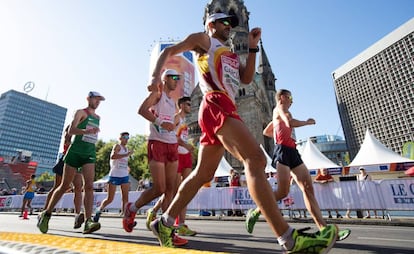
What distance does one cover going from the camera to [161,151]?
3.60 metres

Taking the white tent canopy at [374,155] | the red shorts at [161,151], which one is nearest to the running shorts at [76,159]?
the red shorts at [161,151]

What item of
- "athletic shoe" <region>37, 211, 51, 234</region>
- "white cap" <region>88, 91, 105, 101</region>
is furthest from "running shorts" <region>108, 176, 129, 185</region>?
"white cap" <region>88, 91, 105, 101</region>

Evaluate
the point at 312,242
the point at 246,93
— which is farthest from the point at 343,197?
the point at 246,93

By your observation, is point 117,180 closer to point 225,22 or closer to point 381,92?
point 225,22

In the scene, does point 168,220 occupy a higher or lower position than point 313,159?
lower

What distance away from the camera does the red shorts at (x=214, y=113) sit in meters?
2.02

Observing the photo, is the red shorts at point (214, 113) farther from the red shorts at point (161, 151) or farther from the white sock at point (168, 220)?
the red shorts at point (161, 151)

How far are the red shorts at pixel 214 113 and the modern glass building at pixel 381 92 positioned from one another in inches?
2374

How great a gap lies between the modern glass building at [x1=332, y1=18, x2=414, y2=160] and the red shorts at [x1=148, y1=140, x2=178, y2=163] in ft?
195

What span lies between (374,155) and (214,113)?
1581cm

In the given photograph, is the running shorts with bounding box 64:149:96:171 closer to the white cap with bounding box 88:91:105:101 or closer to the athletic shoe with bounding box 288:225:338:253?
the white cap with bounding box 88:91:105:101

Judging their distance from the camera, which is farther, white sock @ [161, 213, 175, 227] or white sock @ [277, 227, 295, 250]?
white sock @ [161, 213, 175, 227]

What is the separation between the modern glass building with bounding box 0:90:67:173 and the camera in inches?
4390

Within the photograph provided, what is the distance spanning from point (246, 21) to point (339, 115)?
3516 centimetres
